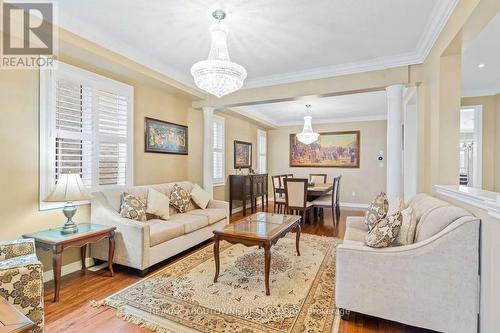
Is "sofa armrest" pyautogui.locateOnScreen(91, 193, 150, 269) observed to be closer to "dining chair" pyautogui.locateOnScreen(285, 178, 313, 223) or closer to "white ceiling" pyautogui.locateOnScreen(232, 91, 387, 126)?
"dining chair" pyautogui.locateOnScreen(285, 178, 313, 223)

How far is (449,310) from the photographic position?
5.66ft

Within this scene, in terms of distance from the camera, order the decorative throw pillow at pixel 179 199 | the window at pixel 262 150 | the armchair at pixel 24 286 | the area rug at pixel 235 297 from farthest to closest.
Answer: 1. the window at pixel 262 150
2. the decorative throw pillow at pixel 179 199
3. the area rug at pixel 235 297
4. the armchair at pixel 24 286

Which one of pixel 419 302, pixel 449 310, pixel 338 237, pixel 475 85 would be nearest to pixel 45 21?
pixel 419 302

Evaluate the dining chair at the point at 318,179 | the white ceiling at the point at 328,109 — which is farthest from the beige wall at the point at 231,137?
the dining chair at the point at 318,179

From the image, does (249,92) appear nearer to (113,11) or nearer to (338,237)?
(113,11)

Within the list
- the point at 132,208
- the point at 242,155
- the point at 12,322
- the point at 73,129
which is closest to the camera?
the point at 12,322

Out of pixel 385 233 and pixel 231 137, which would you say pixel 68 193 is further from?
pixel 231 137

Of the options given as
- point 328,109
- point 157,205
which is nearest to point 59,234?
point 157,205

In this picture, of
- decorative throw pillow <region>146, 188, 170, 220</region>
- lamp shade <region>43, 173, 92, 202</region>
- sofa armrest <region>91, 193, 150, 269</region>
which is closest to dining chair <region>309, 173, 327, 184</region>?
decorative throw pillow <region>146, 188, 170, 220</region>

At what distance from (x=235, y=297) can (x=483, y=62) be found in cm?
449

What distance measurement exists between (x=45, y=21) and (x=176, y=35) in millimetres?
1231

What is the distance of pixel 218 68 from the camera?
8.08 ft

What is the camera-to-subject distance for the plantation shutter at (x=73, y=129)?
→ 2875 millimetres

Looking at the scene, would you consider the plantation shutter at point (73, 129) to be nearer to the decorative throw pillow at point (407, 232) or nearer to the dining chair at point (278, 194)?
the decorative throw pillow at point (407, 232)
